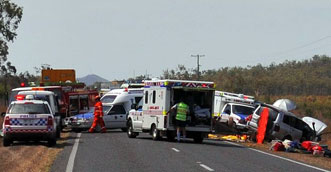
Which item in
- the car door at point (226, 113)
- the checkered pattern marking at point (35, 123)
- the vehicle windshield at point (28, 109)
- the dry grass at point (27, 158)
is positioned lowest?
the dry grass at point (27, 158)

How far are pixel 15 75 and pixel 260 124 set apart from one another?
59975mm

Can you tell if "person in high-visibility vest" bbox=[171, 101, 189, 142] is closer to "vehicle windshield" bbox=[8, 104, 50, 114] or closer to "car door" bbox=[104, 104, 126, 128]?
"vehicle windshield" bbox=[8, 104, 50, 114]

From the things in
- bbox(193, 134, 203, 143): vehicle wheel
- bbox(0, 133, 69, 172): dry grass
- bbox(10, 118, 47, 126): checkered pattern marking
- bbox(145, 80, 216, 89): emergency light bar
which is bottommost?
bbox(193, 134, 203, 143): vehicle wheel

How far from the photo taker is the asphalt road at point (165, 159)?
670 inches

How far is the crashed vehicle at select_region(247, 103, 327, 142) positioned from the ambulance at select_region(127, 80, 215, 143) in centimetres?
474

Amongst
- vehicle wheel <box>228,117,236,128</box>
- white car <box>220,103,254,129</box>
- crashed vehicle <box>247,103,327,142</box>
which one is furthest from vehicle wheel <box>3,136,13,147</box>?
vehicle wheel <box>228,117,236,128</box>

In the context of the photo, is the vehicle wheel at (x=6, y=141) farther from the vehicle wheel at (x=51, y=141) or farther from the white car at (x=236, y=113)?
the white car at (x=236, y=113)

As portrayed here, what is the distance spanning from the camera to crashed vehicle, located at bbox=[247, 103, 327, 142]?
105 ft

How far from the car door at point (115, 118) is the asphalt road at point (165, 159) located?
39.3ft

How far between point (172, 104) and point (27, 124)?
635cm

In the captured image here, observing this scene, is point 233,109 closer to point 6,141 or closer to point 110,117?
point 110,117

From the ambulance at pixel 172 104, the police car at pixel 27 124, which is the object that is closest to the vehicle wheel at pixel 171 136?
the ambulance at pixel 172 104

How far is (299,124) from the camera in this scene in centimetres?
3297

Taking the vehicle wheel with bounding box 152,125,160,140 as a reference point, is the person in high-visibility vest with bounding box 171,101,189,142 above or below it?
above
